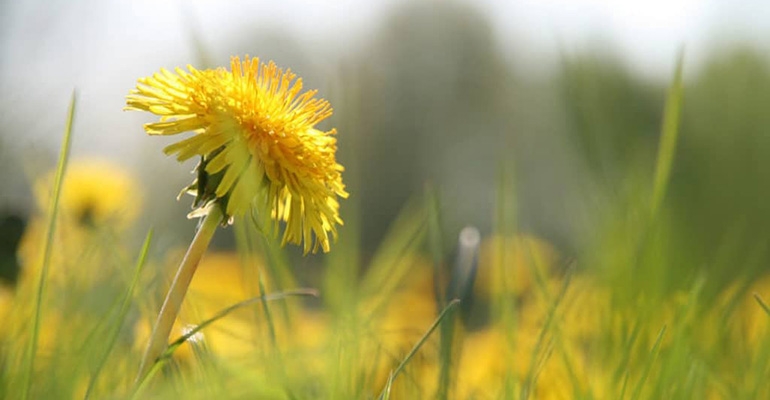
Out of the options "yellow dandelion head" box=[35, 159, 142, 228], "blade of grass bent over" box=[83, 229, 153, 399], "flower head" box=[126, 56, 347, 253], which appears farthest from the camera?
"yellow dandelion head" box=[35, 159, 142, 228]

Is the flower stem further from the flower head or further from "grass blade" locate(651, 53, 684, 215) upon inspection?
"grass blade" locate(651, 53, 684, 215)

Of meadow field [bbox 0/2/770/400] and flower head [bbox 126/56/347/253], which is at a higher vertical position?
flower head [bbox 126/56/347/253]

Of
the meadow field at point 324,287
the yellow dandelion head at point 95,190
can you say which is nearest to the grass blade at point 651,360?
the meadow field at point 324,287

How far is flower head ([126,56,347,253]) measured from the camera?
0.46 meters

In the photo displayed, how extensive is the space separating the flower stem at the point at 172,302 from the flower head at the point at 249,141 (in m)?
0.02

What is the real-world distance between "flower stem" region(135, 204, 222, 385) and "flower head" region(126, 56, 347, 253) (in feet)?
0.07

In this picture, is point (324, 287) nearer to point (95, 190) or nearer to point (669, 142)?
point (669, 142)

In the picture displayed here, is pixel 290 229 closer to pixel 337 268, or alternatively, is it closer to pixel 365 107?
pixel 337 268

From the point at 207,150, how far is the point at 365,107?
241mm

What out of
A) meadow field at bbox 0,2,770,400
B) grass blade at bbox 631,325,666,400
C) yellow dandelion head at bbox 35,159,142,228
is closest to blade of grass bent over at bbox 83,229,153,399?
meadow field at bbox 0,2,770,400

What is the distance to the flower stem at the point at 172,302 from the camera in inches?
15.1

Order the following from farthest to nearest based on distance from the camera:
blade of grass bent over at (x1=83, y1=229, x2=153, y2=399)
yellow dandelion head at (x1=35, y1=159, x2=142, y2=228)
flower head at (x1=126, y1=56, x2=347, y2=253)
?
yellow dandelion head at (x1=35, y1=159, x2=142, y2=228), flower head at (x1=126, y1=56, x2=347, y2=253), blade of grass bent over at (x1=83, y1=229, x2=153, y2=399)

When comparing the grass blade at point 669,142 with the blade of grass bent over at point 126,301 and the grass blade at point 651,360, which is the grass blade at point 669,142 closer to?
the grass blade at point 651,360

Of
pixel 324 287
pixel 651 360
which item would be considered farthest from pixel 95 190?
pixel 651 360
